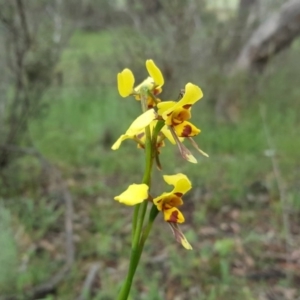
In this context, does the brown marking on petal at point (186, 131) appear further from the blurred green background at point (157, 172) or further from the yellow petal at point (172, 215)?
the blurred green background at point (157, 172)

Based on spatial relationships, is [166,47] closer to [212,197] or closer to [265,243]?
[212,197]

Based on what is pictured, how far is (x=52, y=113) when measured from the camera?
25.3 feet

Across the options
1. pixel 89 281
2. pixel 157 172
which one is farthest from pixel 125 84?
pixel 157 172

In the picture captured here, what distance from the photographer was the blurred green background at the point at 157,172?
3.36 metres

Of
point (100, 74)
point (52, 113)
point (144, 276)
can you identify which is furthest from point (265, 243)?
point (100, 74)

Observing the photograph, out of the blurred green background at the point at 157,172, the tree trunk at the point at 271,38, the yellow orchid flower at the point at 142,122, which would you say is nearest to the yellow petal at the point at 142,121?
the yellow orchid flower at the point at 142,122

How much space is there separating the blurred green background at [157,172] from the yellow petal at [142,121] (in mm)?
1952

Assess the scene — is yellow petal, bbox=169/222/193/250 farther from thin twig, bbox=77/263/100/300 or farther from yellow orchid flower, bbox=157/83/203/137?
thin twig, bbox=77/263/100/300

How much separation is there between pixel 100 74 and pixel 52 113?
1.57 m

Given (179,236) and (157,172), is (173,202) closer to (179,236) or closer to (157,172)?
(179,236)

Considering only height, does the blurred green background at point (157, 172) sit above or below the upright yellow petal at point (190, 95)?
above

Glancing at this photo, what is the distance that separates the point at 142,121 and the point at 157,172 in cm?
351

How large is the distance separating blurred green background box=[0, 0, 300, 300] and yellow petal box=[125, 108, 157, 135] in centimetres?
195

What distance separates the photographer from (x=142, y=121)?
90 cm
